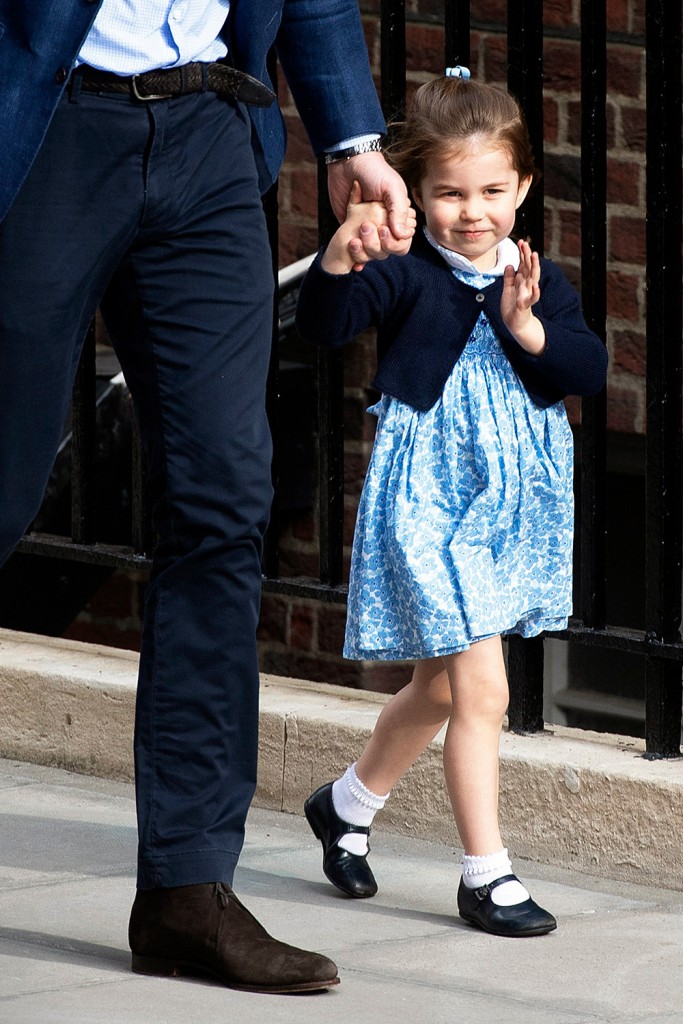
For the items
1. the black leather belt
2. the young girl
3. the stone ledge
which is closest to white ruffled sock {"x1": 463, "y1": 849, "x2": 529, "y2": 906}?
the young girl

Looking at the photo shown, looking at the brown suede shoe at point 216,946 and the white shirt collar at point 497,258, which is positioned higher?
the white shirt collar at point 497,258

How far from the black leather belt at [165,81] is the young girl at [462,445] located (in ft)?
1.57

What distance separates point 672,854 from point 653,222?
1131 millimetres

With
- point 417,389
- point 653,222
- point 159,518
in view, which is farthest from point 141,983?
point 653,222

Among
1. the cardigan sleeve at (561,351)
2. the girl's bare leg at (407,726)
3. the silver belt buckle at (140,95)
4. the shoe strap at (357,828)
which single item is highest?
the silver belt buckle at (140,95)

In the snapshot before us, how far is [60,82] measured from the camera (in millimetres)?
2537

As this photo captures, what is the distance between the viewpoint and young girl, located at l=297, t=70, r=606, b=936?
10.4 feet

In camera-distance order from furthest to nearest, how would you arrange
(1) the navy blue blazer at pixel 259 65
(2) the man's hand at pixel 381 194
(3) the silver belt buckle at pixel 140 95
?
(2) the man's hand at pixel 381 194, (3) the silver belt buckle at pixel 140 95, (1) the navy blue blazer at pixel 259 65

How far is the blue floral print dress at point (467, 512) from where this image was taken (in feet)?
10.5

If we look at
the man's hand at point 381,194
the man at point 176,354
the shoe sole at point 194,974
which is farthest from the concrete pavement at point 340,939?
the man's hand at point 381,194

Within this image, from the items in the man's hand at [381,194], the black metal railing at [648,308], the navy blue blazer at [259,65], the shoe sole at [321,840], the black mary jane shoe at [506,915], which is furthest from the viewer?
the black metal railing at [648,308]

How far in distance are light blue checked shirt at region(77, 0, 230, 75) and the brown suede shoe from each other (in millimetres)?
1154

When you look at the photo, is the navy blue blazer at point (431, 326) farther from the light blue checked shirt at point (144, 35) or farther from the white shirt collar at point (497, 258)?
the light blue checked shirt at point (144, 35)

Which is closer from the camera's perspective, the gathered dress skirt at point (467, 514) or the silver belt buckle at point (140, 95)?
the silver belt buckle at point (140, 95)
